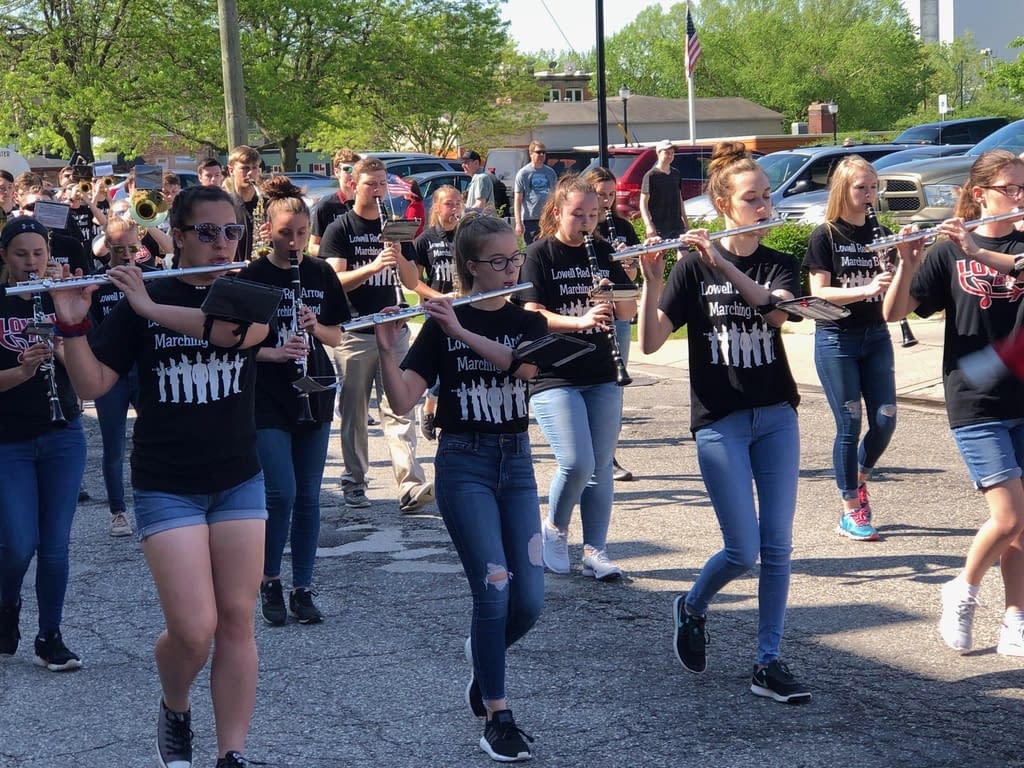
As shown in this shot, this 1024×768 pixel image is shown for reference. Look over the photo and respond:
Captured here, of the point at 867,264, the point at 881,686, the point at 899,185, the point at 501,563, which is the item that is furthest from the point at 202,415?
the point at 899,185

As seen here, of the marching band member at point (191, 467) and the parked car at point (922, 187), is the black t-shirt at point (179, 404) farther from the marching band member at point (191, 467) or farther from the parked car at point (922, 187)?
the parked car at point (922, 187)

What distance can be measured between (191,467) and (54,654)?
205cm

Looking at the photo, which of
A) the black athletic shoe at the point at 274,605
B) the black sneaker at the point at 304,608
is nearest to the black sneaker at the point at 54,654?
the black athletic shoe at the point at 274,605

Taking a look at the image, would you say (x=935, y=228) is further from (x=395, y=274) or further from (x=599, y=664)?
(x=395, y=274)

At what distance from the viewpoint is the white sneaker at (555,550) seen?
6.95 meters

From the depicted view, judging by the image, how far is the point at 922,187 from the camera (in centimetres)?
1784

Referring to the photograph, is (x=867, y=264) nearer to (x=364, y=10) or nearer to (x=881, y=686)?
(x=881, y=686)

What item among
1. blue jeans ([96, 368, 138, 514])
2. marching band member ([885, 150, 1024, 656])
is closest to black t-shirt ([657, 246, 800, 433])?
marching band member ([885, 150, 1024, 656])

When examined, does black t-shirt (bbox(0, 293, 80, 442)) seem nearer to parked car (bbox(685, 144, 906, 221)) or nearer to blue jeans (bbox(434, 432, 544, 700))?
blue jeans (bbox(434, 432, 544, 700))

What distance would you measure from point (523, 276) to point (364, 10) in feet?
114

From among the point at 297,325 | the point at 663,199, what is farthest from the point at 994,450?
the point at 663,199

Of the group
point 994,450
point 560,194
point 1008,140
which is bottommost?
point 994,450

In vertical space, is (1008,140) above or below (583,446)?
above

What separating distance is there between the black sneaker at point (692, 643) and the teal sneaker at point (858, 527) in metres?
2.25
